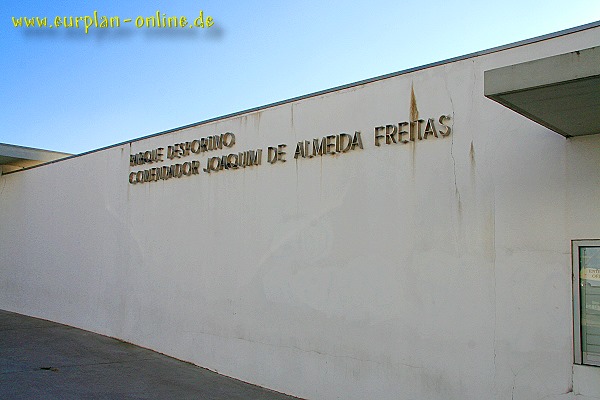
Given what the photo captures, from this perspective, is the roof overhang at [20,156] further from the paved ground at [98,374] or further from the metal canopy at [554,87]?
the metal canopy at [554,87]

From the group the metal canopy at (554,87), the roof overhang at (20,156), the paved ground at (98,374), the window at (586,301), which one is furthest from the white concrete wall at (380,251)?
the roof overhang at (20,156)

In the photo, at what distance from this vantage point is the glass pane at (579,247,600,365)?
5.62m

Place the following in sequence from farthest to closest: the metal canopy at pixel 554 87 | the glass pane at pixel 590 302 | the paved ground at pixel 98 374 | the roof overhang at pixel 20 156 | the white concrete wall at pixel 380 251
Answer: the roof overhang at pixel 20 156 < the paved ground at pixel 98 374 < the white concrete wall at pixel 380 251 < the glass pane at pixel 590 302 < the metal canopy at pixel 554 87

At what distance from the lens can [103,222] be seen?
42.3ft

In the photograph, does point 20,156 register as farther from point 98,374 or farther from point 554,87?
point 554,87

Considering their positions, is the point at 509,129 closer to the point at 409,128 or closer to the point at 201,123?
the point at 409,128

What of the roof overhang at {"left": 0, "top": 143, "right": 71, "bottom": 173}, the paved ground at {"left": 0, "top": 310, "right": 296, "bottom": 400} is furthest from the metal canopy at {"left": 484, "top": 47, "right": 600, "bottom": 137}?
the roof overhang at {"left": 0, "top": 143, "right": 71, "bottom": 173}

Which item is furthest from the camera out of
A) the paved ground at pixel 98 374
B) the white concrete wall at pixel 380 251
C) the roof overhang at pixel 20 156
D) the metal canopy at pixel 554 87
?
the roof overhang at pixel 20 156

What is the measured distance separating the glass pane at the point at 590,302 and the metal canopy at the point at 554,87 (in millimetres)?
1283

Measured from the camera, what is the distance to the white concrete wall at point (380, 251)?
598 cm

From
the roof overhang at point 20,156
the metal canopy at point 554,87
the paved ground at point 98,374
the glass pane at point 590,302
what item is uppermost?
the roof overhang at point 20,156

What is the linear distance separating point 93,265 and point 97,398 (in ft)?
18.5

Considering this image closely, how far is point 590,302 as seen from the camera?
224 inches

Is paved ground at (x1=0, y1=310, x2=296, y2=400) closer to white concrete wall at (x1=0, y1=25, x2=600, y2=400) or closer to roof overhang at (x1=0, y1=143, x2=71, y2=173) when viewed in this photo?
white concrete wall at (x1=0, y1=25, x2=600, y2=400)
